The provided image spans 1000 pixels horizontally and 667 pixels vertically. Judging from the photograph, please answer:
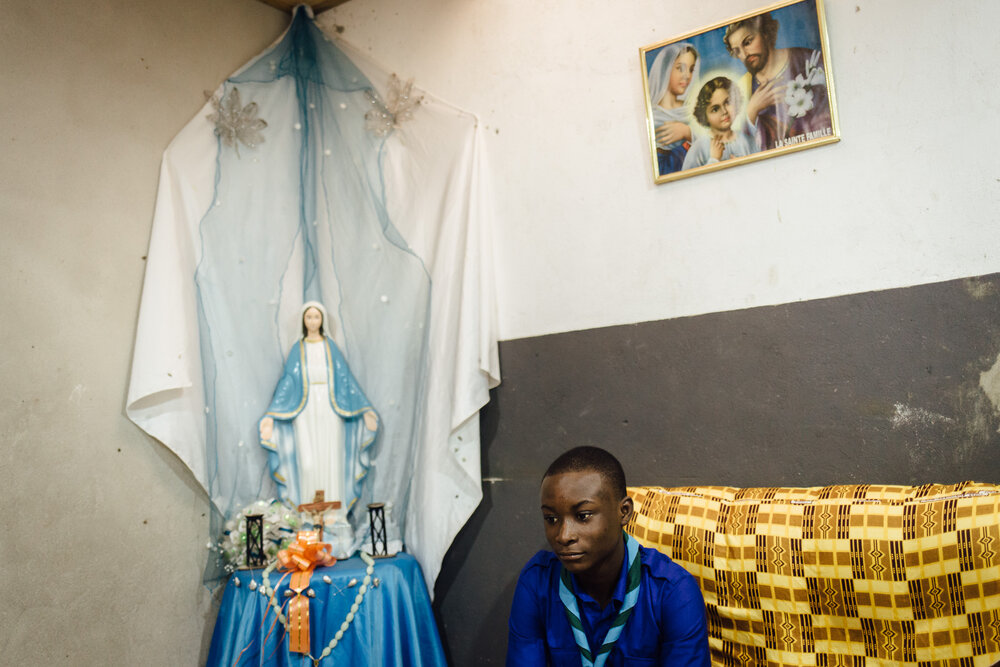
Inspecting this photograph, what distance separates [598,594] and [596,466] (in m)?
0.31

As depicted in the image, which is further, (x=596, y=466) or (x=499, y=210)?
(x=499, y=210)

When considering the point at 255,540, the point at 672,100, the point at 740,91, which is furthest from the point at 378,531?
the point at 740,91

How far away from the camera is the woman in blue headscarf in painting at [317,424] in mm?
3049

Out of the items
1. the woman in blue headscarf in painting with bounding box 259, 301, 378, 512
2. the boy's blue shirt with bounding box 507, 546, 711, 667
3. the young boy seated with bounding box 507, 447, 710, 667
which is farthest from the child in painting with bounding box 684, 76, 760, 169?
the woman in blue headscarf in painting with bounding box 259, 301, 378, 512

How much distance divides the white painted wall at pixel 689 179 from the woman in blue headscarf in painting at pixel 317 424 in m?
0.71

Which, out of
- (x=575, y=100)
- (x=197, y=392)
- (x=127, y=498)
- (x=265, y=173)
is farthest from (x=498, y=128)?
(x=127, y=498)

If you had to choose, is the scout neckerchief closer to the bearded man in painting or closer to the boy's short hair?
the boy's short hair

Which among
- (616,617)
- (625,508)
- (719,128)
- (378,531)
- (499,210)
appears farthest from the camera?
(499,210)

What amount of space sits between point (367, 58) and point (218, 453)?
183cm

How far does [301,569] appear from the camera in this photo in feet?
9.11

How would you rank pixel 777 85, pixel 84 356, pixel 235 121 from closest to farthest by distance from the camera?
pixel 777 85 < pixel 84 356 < pixel 235 121

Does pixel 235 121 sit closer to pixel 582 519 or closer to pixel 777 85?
pixel 777 85

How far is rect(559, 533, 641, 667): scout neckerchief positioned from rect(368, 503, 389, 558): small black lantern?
3.98 ft

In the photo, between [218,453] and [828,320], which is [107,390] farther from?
[828,320]
